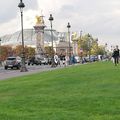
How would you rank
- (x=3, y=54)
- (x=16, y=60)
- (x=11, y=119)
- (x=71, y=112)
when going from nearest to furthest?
(x=11, y=119) < (x=71, y=112) < (x=16, y=60) < (x=3, y=54)

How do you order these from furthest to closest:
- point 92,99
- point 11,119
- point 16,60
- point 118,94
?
point 16,60
point 118,94
point 92,99
point 11,119

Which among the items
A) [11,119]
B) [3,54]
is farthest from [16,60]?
[3,54]

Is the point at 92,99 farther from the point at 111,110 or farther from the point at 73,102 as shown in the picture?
the point at 111,110

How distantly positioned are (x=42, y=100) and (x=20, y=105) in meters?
1.44

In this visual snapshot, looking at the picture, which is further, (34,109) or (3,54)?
(3,54)

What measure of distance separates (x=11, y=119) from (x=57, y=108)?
218cm

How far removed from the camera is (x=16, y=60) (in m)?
69.2

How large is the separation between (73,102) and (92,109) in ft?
5.93

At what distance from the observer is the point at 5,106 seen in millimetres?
13992

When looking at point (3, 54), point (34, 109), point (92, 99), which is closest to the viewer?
point (34, 109)

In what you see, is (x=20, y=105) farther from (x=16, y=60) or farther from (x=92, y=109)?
(x=16, y=60)

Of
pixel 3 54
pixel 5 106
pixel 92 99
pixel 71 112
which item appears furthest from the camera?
pixel 3 54

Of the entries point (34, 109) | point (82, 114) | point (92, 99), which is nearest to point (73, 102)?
point (92, 99)

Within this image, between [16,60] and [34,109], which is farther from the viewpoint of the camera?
[16,60]
